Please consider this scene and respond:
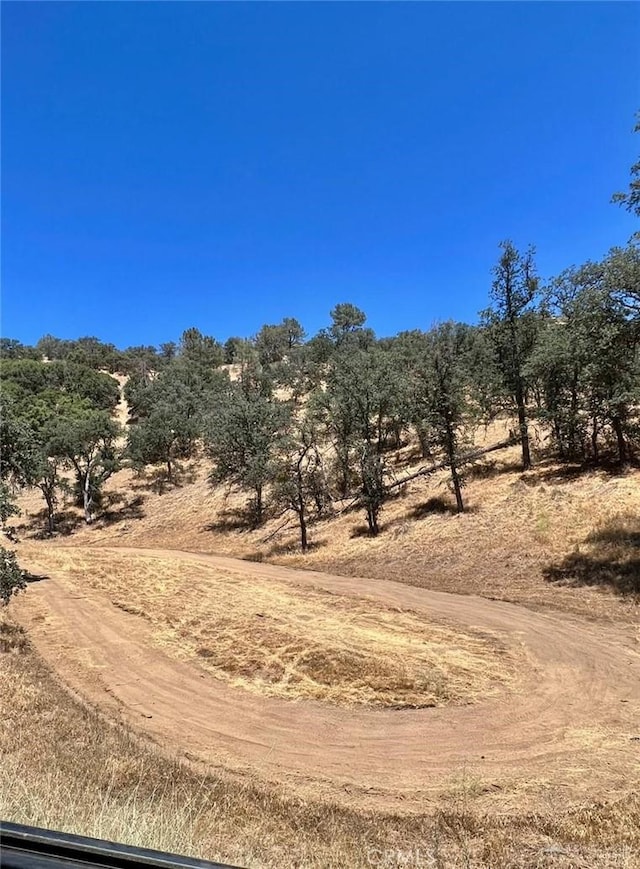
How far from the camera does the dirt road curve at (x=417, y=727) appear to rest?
7.73m

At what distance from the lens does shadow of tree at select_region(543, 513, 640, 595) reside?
17.2 m

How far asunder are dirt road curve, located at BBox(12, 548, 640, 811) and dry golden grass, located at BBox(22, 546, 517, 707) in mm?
621

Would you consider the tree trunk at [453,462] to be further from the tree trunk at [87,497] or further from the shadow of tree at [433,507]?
the tree trunk at [87,497]

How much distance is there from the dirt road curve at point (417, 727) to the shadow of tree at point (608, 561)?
3056mm

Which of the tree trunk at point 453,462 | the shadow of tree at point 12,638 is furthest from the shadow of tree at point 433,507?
the shadow of tree at point 12,638

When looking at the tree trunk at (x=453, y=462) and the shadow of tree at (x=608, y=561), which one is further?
the tree trunk at (x=453, y=462)

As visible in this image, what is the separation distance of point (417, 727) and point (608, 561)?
12414mm

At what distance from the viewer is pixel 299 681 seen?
12102mm

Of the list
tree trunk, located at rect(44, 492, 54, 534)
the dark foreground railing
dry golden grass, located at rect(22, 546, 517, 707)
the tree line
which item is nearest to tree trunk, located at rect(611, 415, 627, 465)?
the tree line

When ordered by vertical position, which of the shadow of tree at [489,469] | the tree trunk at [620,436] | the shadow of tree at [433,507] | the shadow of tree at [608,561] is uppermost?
the tree trunk at [620,436]

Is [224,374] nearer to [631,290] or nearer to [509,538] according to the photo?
[509,538]

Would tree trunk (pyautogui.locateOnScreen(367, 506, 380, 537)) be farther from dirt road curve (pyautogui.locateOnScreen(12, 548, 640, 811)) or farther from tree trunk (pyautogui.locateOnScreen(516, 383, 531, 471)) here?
dirt road curve (pyautogui.locateOnScreen(12, 548, 640, 811))

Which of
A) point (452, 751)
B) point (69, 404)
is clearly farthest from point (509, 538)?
point (69, 404)

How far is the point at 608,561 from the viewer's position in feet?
60.8
